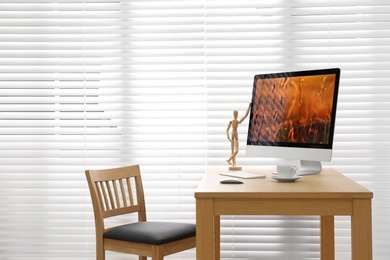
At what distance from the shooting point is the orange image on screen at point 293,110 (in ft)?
8.83

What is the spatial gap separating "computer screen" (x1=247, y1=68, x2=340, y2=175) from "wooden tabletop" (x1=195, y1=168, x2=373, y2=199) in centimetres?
14

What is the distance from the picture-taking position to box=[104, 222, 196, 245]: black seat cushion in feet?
8.70

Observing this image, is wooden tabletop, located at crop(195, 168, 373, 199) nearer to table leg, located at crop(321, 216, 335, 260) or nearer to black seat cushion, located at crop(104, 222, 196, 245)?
black seat cushion, located at crop(104, 222, 196, 245)

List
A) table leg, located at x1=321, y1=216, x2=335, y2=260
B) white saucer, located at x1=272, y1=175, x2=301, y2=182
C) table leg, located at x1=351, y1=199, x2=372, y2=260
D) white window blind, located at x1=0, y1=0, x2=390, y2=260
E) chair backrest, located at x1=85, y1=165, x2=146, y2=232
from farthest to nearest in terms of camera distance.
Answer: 1. white window blind, located at x1=0, y1=0, x2=390, y2=260
2. table leg, located at x1=321, y1=216, x2=335, y2=260
3. chair backrest, located at x1=85, y1=165, x2=146, y2=232
4. white saucer, located at x1=272, y1=175, x2=301, y2=182
5. table leg, located at x1=351, y1=199, x2=372, y2=260

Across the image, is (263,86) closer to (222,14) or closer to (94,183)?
(222,14)

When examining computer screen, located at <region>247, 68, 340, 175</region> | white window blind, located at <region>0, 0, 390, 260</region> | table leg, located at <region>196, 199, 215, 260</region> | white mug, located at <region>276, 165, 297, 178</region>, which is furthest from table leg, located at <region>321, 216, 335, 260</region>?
table leg, located at <region>196, 199, 215, 260</region>

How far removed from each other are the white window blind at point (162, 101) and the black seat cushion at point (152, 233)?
1.72ft

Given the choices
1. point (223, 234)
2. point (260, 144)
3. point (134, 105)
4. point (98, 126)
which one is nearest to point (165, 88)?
point (134, 105)

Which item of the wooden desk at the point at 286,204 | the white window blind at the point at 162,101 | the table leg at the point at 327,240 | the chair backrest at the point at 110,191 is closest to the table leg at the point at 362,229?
the wooden desk at the point at 286,204

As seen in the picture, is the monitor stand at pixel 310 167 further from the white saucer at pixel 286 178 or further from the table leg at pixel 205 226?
the table leg at pixel 205 226

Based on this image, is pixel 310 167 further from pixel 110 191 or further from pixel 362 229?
pixel 110 191

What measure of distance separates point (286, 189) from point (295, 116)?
0.52 meters

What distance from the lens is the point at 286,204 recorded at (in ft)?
7.80

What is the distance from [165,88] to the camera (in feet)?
11.0
